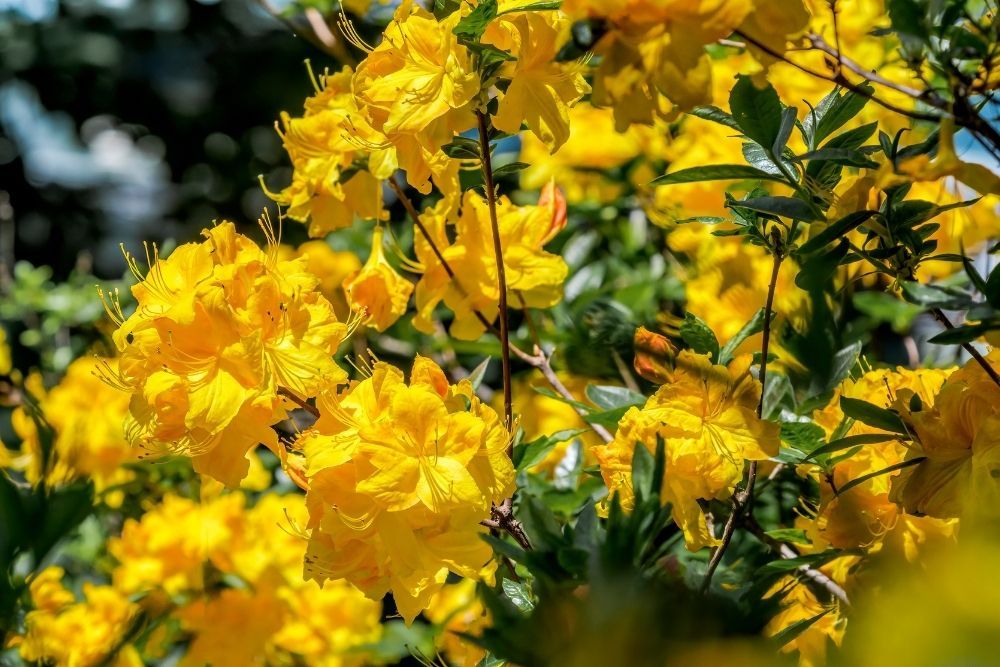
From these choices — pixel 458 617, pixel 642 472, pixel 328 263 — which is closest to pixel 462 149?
pixel 642 472

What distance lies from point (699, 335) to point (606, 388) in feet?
0.55

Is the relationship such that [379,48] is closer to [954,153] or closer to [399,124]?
[399,124]

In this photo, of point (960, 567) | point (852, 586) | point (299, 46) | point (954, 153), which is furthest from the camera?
point (299, 46)

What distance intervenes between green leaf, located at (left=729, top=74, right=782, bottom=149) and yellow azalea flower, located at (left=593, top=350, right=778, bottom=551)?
19 cm

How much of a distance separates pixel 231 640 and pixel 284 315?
0.77 metres

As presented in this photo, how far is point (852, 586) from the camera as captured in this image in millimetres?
874

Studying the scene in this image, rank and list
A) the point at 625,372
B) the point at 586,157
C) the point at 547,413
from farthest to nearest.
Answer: the point at 586,157, the point at 547,413, the point at 625,372

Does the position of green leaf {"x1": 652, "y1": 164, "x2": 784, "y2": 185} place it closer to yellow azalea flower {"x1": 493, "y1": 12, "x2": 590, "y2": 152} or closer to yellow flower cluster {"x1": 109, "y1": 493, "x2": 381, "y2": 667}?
yellow azalea flower {"x1": 493, "y1": 12, "x2": 590, "y2": 152}

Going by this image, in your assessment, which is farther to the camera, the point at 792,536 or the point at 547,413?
the point at 547,413

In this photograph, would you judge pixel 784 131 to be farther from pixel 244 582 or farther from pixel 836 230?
pixel 244 582

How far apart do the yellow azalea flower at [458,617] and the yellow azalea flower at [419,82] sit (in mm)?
418

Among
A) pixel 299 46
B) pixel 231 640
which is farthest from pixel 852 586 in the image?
pixel 299 46

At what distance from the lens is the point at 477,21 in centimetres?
75

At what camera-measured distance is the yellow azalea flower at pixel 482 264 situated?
1.11 m
